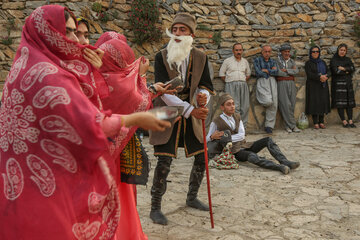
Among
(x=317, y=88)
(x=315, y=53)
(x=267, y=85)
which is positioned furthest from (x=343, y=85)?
(x=267, y=85)

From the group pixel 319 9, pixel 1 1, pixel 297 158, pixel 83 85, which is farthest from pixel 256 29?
pixel 83 85

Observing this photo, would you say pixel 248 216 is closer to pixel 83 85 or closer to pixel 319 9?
pixel 83 85

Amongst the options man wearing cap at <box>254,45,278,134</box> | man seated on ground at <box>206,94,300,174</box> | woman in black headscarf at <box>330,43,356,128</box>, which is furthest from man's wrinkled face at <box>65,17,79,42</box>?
woman in black headscarf at <box>330,43,356,128</box>

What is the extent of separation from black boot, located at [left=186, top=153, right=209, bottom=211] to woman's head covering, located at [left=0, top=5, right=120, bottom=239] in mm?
1996

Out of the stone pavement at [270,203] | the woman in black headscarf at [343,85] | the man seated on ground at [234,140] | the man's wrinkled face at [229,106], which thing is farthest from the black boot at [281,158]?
the woman in black headscarf at [343,85]

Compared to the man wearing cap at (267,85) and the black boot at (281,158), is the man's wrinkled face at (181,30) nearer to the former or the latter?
the black boot at (281,158)

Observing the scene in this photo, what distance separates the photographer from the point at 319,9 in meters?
10.6

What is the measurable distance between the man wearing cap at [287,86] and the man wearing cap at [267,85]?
21 centimetres

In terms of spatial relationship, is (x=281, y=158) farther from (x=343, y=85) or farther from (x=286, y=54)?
(x=343, y=85)

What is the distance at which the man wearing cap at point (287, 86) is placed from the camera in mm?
9523

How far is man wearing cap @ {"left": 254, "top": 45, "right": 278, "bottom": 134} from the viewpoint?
9336 mm

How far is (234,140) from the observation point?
18.9ft

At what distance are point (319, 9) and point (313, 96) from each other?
283cm

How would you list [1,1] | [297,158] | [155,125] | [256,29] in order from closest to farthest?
[155,125], [297,158], [1,1], [256,29]
